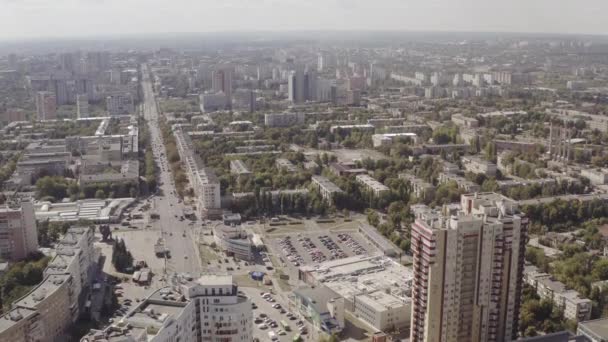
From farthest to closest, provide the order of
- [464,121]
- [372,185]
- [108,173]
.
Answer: [464,121] < [108,173] < [372,185]

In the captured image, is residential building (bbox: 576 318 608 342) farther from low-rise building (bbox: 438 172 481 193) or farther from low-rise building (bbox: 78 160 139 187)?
low-rise building (bbox: 78 160 139 187)

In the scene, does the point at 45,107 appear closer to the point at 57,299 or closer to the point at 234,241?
the point at 234,241

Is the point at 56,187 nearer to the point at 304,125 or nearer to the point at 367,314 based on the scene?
the point at 367,314

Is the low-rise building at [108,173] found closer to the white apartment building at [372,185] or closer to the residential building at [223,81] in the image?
the white apartment building at [372,185]

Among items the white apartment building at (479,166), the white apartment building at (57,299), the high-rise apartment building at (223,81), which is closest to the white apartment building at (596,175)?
the white apartment building at (479,166)

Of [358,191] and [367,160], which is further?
[367,160]

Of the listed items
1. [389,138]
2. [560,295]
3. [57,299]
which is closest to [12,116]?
[389,138]

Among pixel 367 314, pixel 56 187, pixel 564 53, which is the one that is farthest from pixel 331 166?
pixel 564 53
